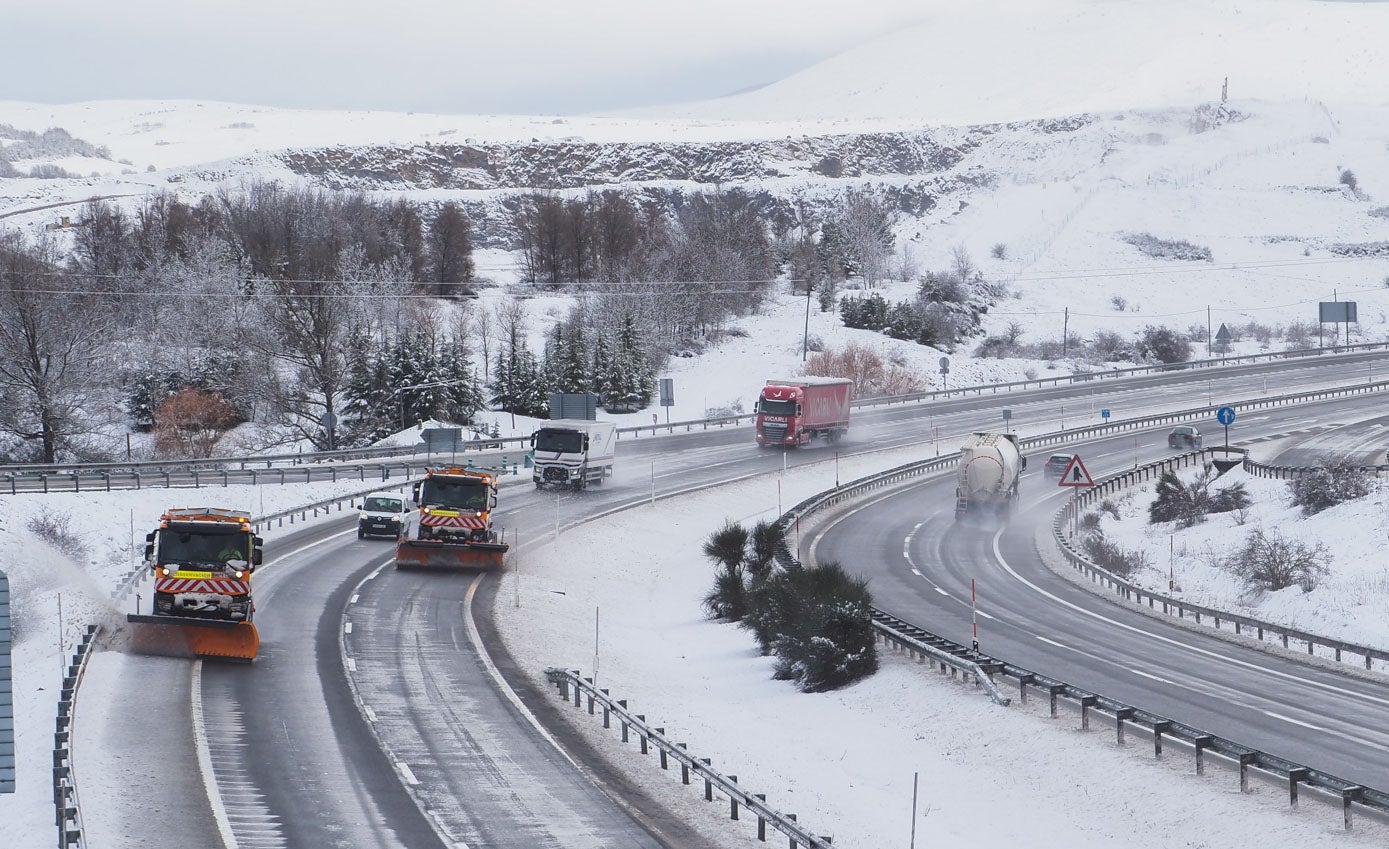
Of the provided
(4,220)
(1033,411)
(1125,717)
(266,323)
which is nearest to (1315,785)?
(1125,717)

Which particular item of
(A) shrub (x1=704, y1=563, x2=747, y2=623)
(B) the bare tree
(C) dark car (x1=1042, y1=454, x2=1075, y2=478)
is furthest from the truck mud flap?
(B) the bare tree

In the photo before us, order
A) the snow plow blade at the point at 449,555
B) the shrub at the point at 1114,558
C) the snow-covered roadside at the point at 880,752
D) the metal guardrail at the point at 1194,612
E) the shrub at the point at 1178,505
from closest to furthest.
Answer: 1. the snow-covered roadside at the point at 880,752
2. the metal guardrail at the point at 1194,612
3. the snow plow blade at the point at 449,555
4. the shrub at the point at 1114,558
5. the shrub at the point at 1178,505

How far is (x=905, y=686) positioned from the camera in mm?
28141

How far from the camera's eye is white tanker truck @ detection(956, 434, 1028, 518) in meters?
55.7

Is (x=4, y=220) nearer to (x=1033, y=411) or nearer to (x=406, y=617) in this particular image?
(x=1033, y=411)

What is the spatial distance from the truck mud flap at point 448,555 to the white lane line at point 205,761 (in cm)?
1322

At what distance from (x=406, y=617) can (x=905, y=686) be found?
12.3 metres

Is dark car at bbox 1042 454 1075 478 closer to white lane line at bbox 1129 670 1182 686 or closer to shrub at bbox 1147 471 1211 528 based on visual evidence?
shrub at bbox 1147 471 1211 528

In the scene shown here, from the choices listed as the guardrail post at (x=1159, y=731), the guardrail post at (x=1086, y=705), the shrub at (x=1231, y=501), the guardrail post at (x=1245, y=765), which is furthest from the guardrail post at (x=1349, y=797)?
the shrub at (x=1231, y=501)

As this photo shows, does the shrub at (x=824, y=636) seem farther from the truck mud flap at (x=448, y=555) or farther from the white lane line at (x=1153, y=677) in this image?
the truck mud flap at (x=448, y=555)

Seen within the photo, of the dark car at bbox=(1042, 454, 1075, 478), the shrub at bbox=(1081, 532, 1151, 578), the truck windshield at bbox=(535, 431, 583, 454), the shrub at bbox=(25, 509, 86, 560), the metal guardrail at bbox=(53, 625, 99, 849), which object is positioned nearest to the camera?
the metal guardrail at bbox=(53, 625, 99, 849)

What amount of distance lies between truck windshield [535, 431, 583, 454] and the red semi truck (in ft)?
50.3

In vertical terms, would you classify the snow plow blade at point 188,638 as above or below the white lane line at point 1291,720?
above

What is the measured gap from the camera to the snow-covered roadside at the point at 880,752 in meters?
19.5
